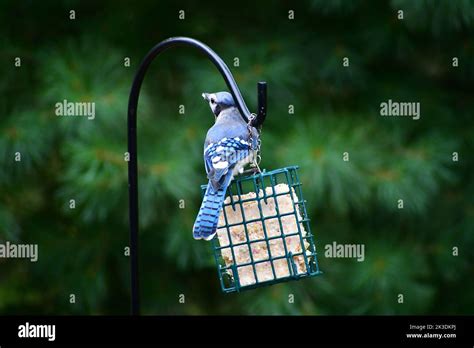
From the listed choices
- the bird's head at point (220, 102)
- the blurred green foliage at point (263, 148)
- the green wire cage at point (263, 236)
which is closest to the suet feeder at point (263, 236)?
the green wire cage at point (263, 236)

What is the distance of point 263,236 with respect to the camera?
8.77ft

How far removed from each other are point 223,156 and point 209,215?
0.65 ft

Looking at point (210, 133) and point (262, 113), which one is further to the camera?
point (210, 133)

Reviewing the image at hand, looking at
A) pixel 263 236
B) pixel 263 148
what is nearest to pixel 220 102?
pixel 263 236

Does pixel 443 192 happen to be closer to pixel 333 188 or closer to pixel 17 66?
pixel 333 188

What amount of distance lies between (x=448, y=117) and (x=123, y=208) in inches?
61.2

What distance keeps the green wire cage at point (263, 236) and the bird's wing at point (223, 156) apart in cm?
9

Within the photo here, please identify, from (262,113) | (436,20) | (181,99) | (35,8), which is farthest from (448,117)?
(262,113)

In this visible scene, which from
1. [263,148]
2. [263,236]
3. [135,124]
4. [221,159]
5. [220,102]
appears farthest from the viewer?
[263,148]

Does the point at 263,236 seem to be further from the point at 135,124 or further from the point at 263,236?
the point at 135,124

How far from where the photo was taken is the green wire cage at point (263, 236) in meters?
2.63

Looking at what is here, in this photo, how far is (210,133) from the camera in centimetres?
270

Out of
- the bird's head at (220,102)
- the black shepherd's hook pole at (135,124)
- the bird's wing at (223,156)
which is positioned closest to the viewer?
the black shepherd's hook pole at (135,124)

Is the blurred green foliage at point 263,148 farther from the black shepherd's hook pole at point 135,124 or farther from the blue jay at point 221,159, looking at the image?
the black shepherd's hook pole at point 135,124
